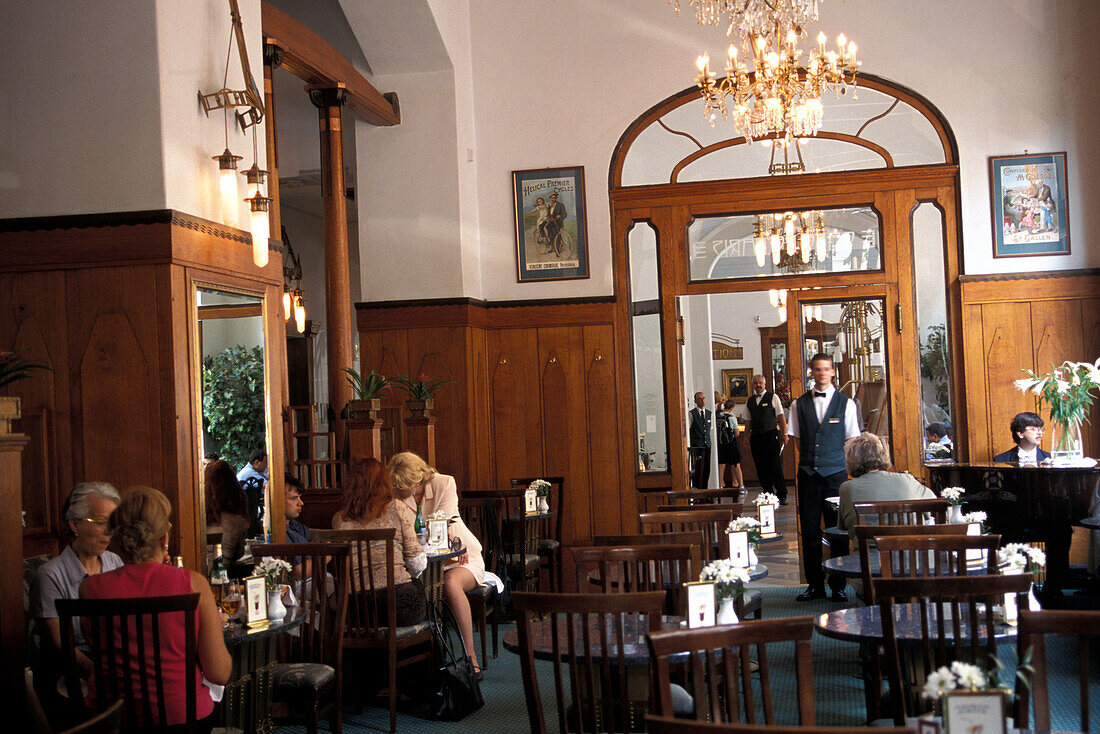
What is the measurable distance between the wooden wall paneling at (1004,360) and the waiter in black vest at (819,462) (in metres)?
1.51

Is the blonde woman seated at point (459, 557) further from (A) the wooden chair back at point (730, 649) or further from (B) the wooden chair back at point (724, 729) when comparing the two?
(B) the wooden chair back at point (724, 729)

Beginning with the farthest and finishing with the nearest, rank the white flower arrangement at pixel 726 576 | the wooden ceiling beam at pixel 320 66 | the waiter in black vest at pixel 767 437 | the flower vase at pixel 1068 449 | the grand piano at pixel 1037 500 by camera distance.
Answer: the waiter in black vest at pixel 767 437 → the wooden ceiling beam at pixel 320 66 → the flower vase at pixel 1068 449 → the grand piano at pixel 1037 500 → the white flower arrangement at pixel 726 576

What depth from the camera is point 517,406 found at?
30.8 feet

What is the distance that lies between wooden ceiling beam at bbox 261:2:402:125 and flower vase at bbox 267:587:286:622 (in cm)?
433

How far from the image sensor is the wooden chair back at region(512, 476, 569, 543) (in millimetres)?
8383

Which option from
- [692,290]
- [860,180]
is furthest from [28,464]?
[860,180]

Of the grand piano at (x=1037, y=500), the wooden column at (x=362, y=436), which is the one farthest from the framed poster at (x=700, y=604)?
the wooden column at (x=362, y=436)

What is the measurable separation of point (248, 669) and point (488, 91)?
20.9 feet

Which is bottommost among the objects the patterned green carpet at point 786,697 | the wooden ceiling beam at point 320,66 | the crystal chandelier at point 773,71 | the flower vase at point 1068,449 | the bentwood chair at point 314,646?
the patterned green carpet at point 786,697

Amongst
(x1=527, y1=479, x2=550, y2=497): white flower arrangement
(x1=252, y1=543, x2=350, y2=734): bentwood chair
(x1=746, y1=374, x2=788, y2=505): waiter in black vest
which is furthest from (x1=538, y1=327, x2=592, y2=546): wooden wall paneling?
(x1=746, y1=374, x2=788, y2=505): waiter in black vest

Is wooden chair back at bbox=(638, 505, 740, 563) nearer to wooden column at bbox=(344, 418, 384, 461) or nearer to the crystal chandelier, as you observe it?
wooden column at bbox=(344, 418, 384, 461)

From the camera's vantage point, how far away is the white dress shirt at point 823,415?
26.2 feet

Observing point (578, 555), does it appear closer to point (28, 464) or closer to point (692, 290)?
point (28, 464)

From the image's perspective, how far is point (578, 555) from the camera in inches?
162
